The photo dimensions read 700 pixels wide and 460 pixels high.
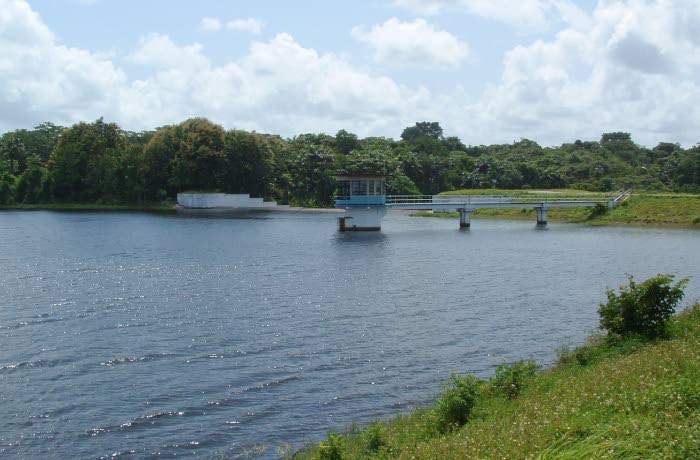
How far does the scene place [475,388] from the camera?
16547mm

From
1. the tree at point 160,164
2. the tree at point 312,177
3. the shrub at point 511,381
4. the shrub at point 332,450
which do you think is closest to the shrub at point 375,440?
the shrub at point 332,450

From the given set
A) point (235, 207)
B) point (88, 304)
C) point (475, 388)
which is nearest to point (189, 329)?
point (88, 304)

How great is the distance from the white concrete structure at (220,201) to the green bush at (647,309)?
11130 cm

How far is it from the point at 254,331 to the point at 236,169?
10716 cm

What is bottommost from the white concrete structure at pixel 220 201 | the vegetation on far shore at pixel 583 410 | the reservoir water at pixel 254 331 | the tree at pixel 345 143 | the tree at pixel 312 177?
the reservoir water at pixel 254 331

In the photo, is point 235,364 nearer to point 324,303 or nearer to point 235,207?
point 324,303

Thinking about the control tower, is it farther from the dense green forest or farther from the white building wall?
the white building wall

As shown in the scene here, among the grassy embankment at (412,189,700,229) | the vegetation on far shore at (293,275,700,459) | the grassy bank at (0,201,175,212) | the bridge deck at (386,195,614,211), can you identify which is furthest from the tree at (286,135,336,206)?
the vegetation on far shore at (293,275,700,459)

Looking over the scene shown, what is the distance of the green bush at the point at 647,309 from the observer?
71.0ft

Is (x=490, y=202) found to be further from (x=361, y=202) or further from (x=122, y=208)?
(x=122, y=208)

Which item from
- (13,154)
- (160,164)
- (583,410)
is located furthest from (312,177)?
(583,410)

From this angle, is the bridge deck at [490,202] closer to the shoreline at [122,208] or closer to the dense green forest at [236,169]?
the dense green forest at [236,169]

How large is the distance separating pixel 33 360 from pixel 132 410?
21.4ft

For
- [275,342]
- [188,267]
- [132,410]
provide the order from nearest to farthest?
[132,410], [275,342], [188,267]
